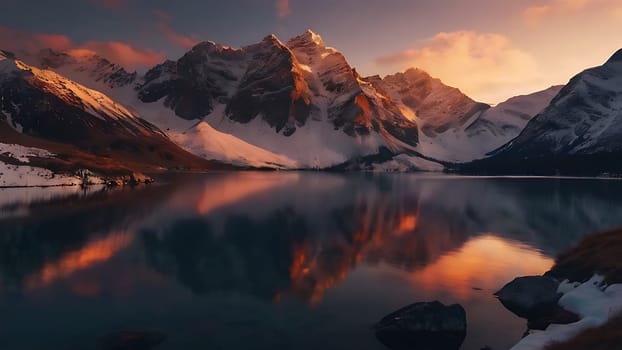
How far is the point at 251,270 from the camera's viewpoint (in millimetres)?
41094

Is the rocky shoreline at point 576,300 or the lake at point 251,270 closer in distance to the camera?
the rocky shoreline at point 576,300

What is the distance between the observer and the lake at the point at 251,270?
2666 cm

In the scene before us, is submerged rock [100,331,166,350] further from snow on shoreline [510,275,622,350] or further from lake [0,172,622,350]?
snow on shoreline [510,275,622,350]

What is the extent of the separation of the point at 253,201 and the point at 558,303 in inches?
3030

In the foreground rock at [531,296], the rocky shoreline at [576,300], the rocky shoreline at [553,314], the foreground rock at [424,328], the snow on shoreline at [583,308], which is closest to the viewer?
the rocky shoreline at [576,300]

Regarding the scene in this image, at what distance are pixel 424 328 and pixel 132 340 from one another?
15361mm

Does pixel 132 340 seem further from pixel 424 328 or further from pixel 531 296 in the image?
pixel 531 296

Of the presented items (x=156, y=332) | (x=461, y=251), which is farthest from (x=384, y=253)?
(x=156, y=332)

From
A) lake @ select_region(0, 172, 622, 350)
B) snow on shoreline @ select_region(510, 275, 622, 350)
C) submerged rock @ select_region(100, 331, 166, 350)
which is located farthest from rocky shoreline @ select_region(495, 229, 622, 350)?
submerged rock @ select_region(100, 331, 166, 350)

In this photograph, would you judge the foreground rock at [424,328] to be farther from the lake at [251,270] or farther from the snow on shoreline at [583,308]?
the snow on shoreline at [583,308]

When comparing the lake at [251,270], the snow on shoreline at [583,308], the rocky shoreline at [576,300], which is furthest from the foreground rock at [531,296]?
the lake at [251,270]

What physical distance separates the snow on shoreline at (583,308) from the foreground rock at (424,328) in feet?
12.6

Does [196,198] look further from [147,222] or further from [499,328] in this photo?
[499,328]

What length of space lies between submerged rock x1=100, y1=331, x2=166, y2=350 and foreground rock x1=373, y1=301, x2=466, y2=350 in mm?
11776
